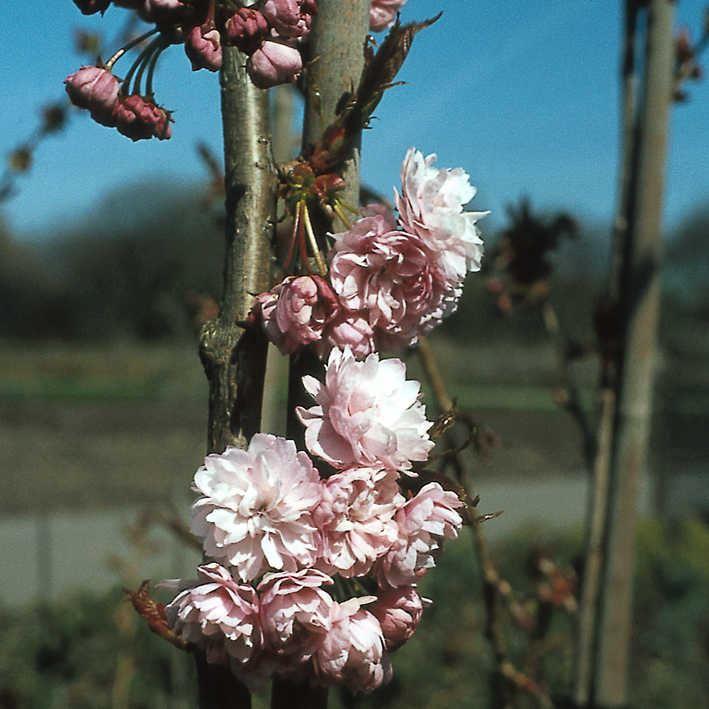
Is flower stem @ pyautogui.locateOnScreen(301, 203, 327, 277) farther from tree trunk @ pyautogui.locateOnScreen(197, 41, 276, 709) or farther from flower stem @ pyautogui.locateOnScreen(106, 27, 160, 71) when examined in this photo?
flower stem @ pyautogui.locateOnScreen(106, 27, 160, 71)

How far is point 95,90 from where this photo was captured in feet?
2.42

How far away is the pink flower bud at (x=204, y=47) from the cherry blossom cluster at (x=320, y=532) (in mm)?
244

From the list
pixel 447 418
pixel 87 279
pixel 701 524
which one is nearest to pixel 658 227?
pixel 447 418

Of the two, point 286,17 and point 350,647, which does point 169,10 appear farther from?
point 350,647

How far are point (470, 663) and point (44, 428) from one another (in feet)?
25.3

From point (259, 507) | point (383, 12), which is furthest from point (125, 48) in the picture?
point (259, 507)

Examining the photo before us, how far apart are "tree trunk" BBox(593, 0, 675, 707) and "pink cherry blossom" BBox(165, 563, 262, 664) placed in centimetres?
105

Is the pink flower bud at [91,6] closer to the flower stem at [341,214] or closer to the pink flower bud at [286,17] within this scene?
the pink flower bud at [286,17]

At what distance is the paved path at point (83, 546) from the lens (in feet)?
18.9

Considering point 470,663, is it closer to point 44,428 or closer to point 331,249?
point 331,249

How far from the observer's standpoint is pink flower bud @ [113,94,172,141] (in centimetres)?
75

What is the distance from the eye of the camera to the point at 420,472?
28.8 inches

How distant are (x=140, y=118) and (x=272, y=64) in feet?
0.41

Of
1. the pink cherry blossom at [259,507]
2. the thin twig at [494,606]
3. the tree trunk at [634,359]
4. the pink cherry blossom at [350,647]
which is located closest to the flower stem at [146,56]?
the pink cherry blossom at [259,507]
